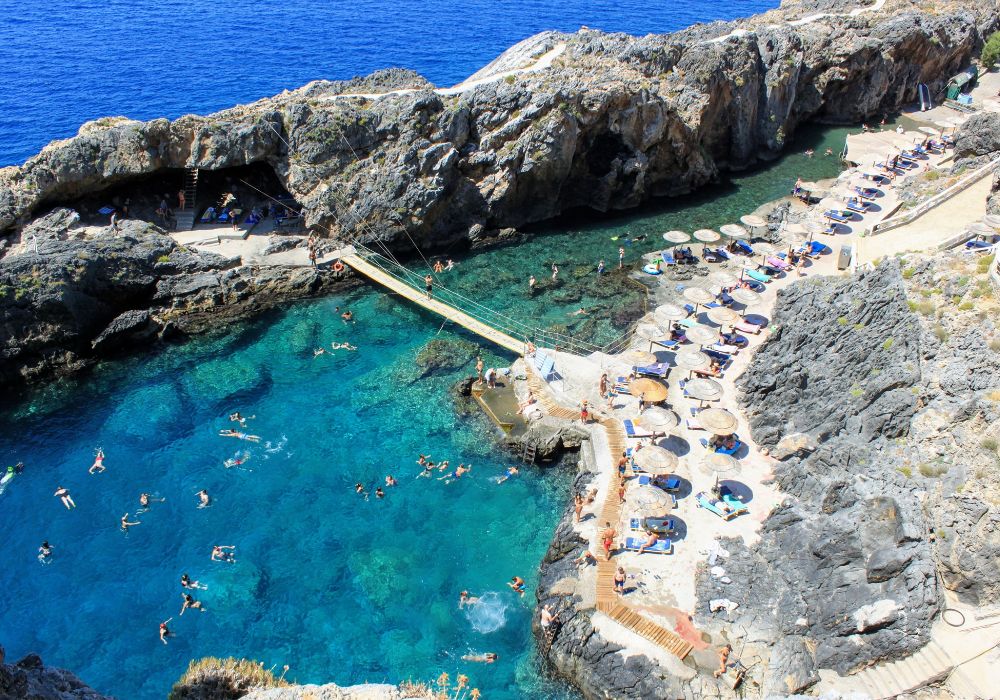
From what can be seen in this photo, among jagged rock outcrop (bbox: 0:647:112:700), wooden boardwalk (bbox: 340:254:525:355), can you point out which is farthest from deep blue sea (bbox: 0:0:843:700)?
jagged rock outcrop (bbox: 0:647:112:700)

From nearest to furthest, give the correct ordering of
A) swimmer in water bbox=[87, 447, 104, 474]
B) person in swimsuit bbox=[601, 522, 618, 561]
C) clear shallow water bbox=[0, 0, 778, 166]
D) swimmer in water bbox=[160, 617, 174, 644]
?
swimmer in water bbox=[160, 617, 174, 644] → person in swimsuit bbox=[601, 522, 618, 561] → swimmer in water bbox=[87, 447, 104, 474] → clear shallow water bbox=[0, 0, 778, 166]

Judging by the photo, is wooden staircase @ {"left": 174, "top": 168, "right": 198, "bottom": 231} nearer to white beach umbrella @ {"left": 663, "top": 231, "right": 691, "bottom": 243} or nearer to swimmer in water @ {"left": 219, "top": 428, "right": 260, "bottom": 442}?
swimmer in water @ {"left": 219, "top": 428, "right": 260, "bottom": 442}

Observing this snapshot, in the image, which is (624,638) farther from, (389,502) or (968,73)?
(968,73)

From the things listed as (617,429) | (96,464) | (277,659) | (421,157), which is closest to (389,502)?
(277,659)

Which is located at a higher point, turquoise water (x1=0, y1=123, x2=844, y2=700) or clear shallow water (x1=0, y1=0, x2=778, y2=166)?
clear shallow water (x1=0, y1=0, x2=778, y2=166)

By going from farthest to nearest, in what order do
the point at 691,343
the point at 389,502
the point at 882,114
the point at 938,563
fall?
1. the point at 882,114
2. the point at 691,343
3. the point at 389,502
4. the point at 938,563

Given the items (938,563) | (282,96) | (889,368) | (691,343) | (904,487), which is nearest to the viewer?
(938,563)
